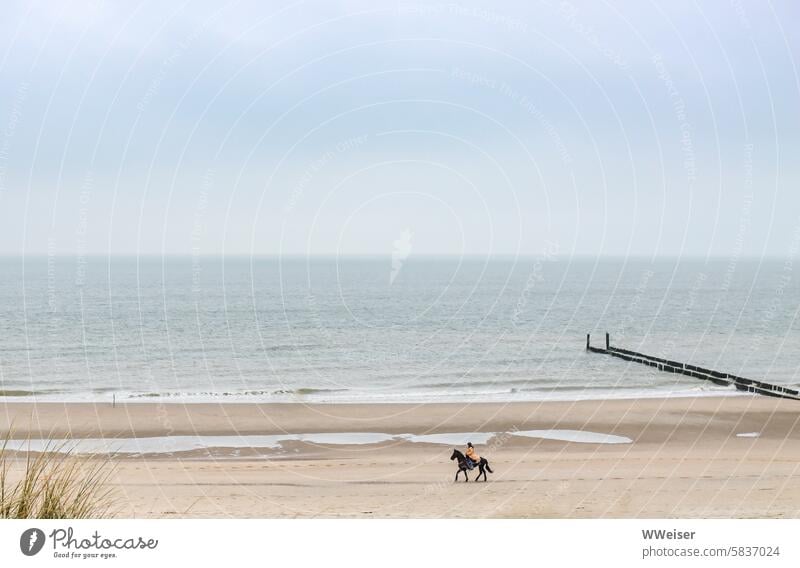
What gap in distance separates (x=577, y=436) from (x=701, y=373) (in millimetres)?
15024

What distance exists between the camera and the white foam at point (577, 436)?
1909 cm

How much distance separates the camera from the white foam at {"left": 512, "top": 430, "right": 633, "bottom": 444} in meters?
19.1

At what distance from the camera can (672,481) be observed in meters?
14.3

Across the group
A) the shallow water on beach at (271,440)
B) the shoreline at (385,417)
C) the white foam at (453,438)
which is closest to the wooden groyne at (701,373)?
the shoreline at (385,417)

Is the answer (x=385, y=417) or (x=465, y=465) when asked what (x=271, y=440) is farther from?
(x=465, y=465)

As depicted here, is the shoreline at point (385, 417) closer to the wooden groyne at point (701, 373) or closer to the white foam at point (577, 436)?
the white foam at point (577, 436)

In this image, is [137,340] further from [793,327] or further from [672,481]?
[793,327]

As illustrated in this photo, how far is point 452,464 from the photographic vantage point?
1598 centimetres

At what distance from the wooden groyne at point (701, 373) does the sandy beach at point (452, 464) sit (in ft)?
4.79

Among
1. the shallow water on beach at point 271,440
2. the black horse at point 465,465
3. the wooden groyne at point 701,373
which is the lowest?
the shallow water on beach at point 271,440

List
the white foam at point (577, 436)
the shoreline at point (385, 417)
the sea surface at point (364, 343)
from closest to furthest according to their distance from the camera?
the white foam at point (577, 436) → the shoreline at point (385, 417) → the sea surface at point (364, 343)

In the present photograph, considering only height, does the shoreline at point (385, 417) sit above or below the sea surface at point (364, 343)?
below

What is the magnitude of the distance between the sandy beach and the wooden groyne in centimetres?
146

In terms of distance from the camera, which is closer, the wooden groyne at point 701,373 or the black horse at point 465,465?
the black horse at point 465,465
